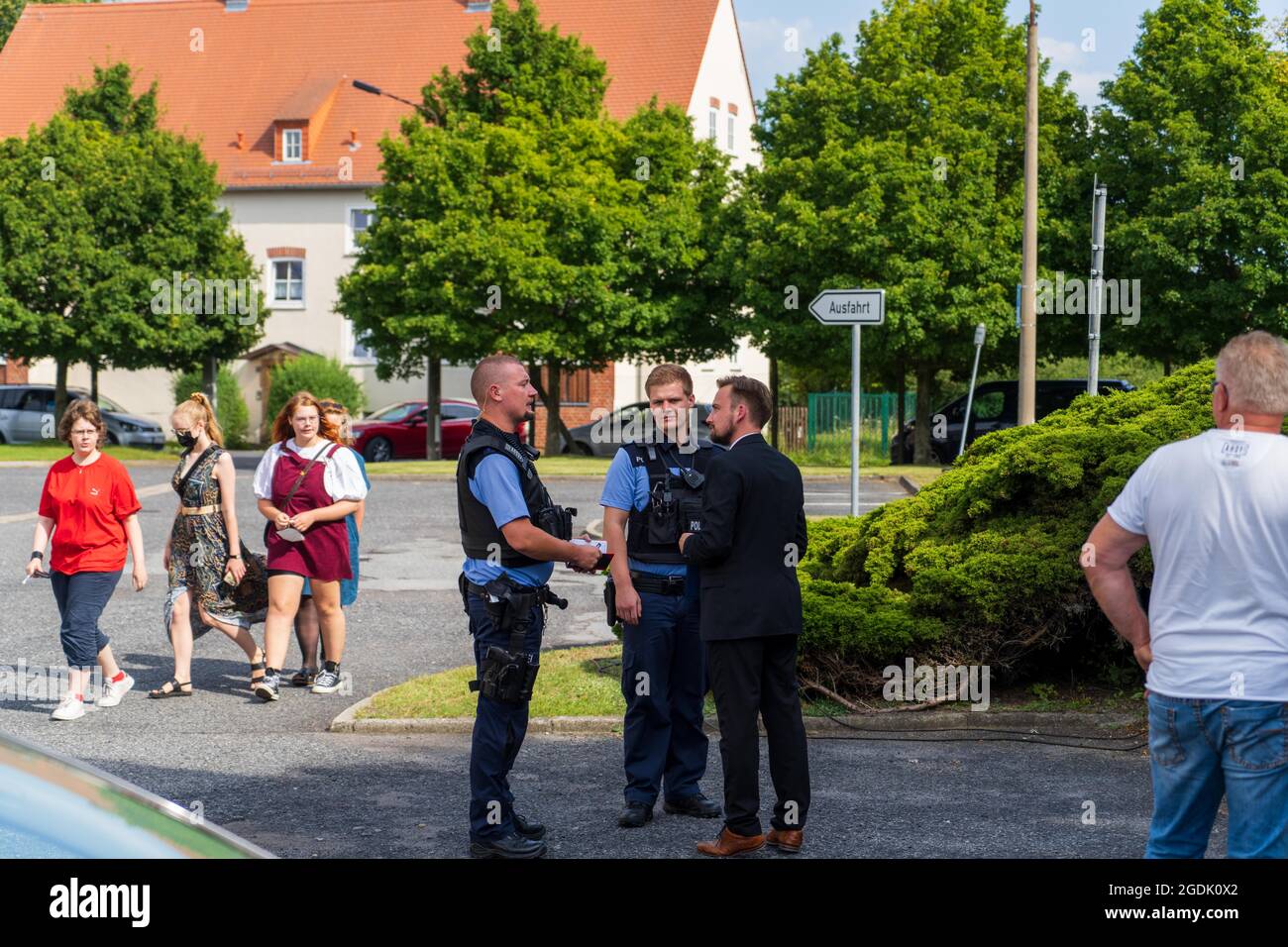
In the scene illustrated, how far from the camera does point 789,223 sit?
110 ft

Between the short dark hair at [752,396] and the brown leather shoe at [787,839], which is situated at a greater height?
the short dark hair at [752,396]

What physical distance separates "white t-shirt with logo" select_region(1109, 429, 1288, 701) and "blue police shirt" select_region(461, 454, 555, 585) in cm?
246

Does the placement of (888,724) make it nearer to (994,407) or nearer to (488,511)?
(488,511)

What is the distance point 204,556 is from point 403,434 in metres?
30.6

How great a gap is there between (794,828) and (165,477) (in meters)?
24.5

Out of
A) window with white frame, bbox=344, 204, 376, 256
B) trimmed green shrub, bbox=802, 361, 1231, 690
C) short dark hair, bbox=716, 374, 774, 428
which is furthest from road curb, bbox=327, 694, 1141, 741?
window with white frame, bbox=344, 204, 376, 256

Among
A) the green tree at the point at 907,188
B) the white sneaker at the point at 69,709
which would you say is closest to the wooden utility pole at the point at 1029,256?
the green tree at the point at 907,188

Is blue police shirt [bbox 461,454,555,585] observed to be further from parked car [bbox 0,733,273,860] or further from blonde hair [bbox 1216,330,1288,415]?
parked car [bbox 0,733,273,860]

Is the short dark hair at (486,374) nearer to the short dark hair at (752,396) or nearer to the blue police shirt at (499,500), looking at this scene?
the blue police shirt at (499,500)

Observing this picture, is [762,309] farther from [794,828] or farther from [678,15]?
[794,828]

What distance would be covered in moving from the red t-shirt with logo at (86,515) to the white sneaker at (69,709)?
2.40 ft

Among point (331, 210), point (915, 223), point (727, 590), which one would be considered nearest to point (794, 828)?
point (727, 590)

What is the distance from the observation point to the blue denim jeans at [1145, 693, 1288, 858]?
3797 mm

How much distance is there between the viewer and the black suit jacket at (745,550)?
5805 mm
